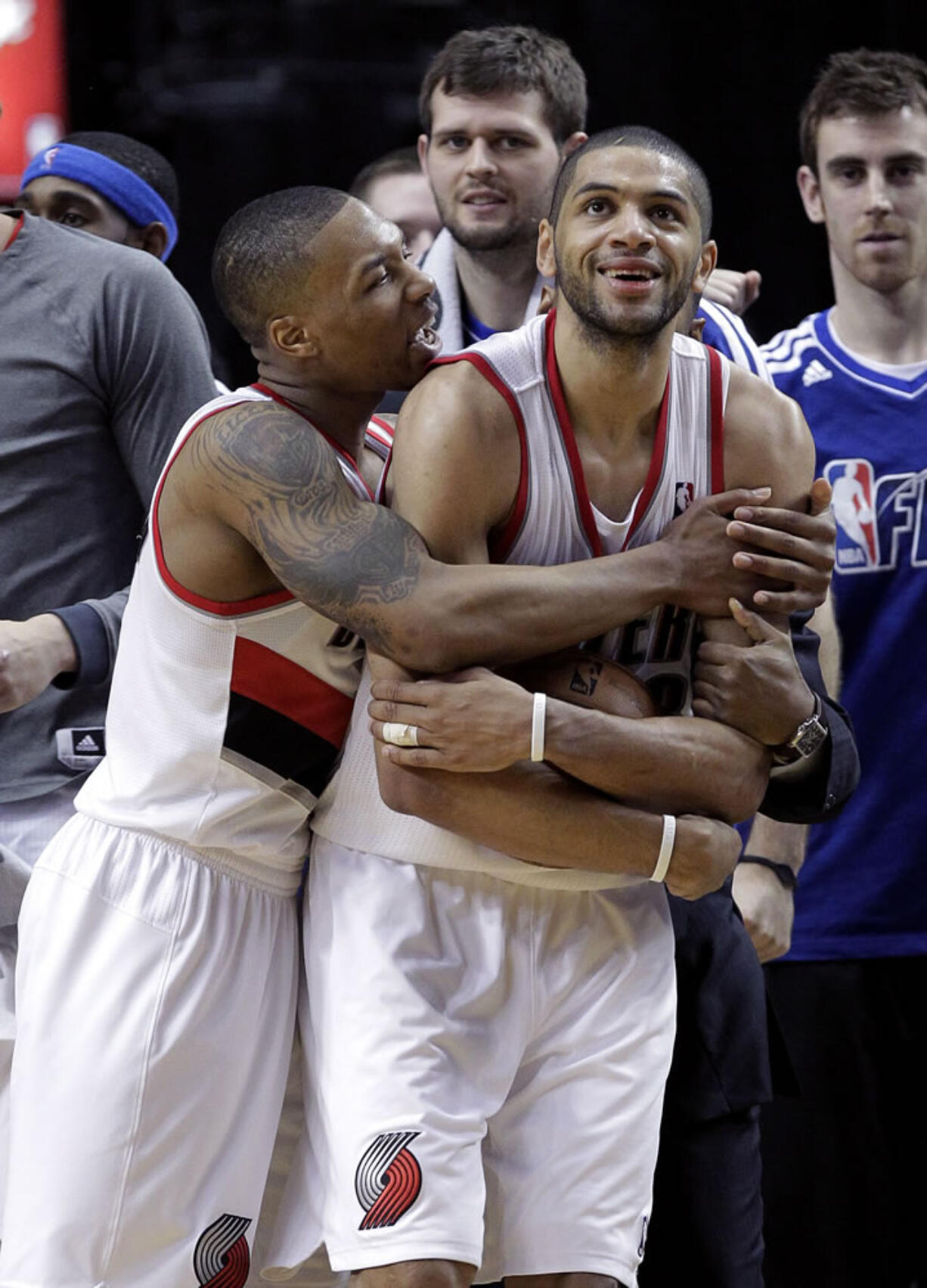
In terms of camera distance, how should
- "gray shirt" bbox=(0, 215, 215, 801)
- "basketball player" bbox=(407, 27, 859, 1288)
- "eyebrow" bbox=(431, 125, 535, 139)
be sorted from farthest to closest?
"eyebrow" bbox=(431, 125, 535, 139) → "gray shirt" bbox=(0, 215, 215, 801) → "basketball player" bbox=(407, 27, 859, 1288)

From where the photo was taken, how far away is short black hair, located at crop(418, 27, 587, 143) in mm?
4789

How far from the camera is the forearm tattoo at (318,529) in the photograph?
9.55ft

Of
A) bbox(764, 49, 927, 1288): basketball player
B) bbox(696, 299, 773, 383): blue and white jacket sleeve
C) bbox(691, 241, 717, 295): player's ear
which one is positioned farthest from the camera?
bbox(764, 49, 927, 1288): basketball player

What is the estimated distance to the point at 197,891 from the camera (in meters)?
3.19

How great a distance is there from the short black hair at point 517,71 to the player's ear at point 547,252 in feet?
5.22

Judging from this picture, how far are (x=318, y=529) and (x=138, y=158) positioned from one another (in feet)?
9.26

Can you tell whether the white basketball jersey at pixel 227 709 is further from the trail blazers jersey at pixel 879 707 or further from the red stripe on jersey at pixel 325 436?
the trail blazers jersey at pixel 879 707

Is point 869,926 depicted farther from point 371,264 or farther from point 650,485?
point 371,264

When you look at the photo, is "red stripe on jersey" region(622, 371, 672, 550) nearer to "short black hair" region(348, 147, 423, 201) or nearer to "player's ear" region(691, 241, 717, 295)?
"player's ear" region(691, 241, 717, 295)

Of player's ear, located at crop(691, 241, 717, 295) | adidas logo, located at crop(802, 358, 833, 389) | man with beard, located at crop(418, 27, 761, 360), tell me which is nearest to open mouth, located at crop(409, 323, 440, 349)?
player's ear, located at crop(691, 241, 717, 295)

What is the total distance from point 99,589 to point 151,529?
644mm

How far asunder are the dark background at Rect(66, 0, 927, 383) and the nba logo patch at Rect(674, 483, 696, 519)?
11.5 ft

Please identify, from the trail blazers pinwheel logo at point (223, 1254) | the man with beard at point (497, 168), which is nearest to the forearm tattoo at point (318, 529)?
the trail blazers pinwheel logo at point (223, 1254)

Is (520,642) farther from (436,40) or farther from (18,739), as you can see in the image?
(436,40)
